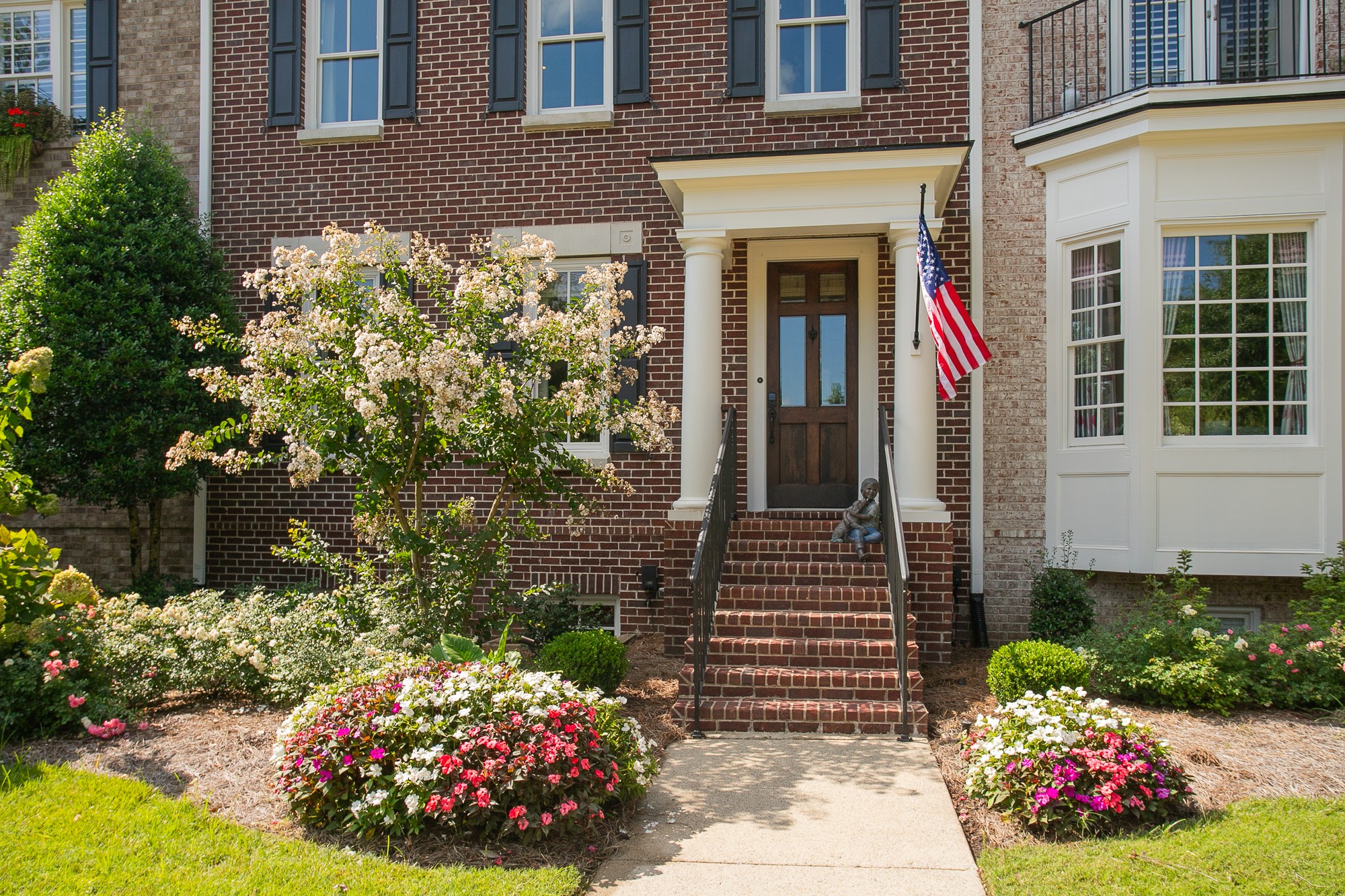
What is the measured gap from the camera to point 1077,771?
440cm

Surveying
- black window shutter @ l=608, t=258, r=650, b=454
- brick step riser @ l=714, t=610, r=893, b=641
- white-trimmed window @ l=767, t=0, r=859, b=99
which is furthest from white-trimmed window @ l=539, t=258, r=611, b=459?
brick step riser @ l=714, t=610, r=893, b=641

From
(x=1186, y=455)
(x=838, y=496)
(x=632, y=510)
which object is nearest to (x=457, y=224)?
(x=632, y=510)

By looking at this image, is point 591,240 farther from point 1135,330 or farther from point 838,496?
point 1135,330

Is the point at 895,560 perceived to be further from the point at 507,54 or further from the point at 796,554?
the point at 507,54

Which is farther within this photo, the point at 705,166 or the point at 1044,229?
the point at 1044,229

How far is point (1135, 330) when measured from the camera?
8.09 metres

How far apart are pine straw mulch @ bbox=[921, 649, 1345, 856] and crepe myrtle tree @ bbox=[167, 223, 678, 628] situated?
277 cm

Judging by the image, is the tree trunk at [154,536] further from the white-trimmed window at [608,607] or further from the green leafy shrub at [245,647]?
the white-trimmed window at [608,607]

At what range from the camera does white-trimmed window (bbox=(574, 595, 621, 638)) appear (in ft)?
30.2

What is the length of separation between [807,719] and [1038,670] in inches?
57.5

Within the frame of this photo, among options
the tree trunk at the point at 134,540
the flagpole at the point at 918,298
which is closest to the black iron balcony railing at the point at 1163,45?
the flagpole at the point at 918,298

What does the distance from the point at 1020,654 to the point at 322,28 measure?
889 centimetres

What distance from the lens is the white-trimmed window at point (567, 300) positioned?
30.7 feet

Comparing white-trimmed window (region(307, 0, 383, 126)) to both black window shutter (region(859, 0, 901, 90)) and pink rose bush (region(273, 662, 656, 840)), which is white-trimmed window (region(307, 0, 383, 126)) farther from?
pink rose bush (region(273, 662, 656, 840))
